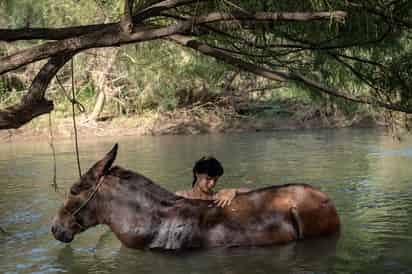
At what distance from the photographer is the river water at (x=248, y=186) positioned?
22.3 ft

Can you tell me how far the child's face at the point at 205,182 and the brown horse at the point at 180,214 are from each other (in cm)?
38

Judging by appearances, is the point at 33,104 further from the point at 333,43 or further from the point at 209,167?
the point at 333,43

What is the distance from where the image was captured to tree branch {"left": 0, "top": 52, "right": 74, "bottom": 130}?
560cm

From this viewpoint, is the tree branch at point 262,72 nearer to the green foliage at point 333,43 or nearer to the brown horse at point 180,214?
the green foliage at point 333,43

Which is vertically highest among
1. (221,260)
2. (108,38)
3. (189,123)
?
(108,38)

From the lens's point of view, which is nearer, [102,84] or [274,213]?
[274,213]

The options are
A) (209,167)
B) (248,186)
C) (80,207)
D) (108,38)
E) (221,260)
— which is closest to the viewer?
(108,38)

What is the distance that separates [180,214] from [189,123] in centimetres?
1969

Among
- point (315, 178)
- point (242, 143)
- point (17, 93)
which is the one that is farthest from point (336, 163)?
point (17, 93)

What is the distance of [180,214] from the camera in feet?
23.3

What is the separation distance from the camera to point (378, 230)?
819 cm

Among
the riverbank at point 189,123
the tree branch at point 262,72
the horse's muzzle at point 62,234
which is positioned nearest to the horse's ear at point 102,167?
the horse's muzzle at point 62,234

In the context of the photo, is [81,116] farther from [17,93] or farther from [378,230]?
[378,230]

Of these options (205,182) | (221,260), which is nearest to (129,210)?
(205,182)
